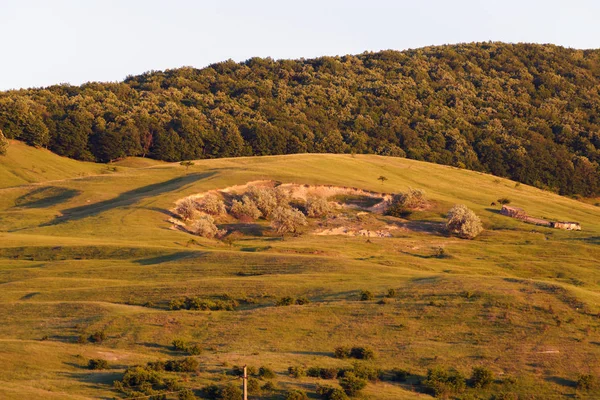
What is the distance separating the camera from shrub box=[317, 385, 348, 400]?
38.0 metres

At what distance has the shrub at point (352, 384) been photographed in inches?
1538

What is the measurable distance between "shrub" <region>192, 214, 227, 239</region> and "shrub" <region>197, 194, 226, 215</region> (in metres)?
4.13

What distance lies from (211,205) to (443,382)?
189 feet

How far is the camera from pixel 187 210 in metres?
93.8

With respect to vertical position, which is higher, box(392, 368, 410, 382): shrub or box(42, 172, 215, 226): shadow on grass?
box(42, 172, 215, 226): shadow on grass

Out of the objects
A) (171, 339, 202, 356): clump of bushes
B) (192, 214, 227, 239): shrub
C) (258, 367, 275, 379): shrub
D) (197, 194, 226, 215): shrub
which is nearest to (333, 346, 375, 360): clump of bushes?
(258, 367, 275, 379): shrub

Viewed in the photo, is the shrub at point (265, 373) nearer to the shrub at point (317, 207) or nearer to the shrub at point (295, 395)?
the shrub at point (295, 395)

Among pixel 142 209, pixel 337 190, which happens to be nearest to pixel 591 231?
pixel 337 190

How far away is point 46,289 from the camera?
59875mm

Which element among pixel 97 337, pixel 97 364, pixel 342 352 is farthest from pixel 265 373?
pixel 97 337

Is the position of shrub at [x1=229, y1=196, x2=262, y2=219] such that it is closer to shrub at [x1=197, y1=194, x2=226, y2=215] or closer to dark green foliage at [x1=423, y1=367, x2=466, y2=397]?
shrub at [x1=197, y1=194, x2=226, y2=215]

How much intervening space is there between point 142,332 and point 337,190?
6147 cm

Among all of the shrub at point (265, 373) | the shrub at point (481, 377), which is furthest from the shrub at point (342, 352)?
the shrub at point (481, 377)

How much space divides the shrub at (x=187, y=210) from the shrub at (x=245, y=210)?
16.8 feet
